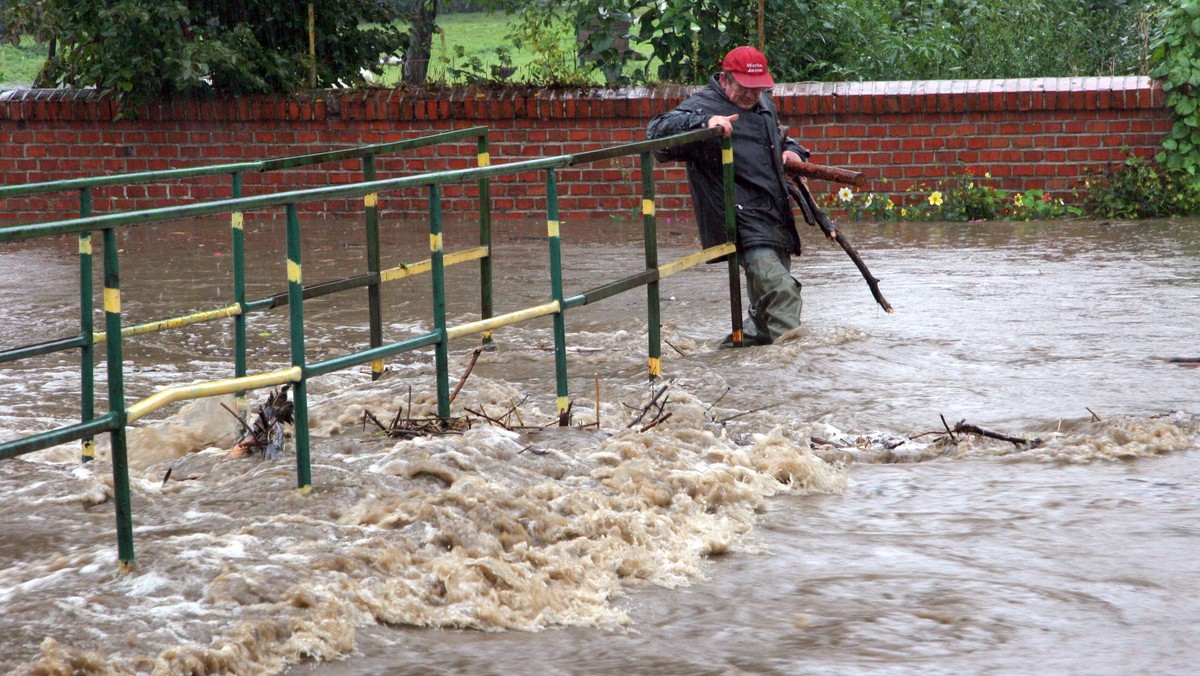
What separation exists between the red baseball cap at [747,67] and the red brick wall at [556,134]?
471cm

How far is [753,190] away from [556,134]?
5.15 metres

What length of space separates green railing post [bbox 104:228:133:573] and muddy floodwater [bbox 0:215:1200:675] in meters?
0.11

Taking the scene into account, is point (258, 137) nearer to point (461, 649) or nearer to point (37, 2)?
point (37, 2)

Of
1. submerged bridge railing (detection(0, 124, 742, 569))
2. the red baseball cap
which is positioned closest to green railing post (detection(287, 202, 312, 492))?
submerged bridge railing (detection(0, 124, 742, 569))

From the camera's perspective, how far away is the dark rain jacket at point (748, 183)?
272 inches

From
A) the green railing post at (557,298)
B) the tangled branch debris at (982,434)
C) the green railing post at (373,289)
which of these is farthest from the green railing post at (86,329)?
the tangled branch debris at (982,434)

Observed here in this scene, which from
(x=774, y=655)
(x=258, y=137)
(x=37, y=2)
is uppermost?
(x=37, y=2)

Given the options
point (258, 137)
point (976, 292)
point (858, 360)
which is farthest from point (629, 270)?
point (258, 137)

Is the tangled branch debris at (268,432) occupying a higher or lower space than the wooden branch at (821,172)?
lower

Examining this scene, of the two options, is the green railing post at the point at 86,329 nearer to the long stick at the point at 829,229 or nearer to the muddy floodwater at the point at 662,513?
the muddy floodwater at the point at 662,513

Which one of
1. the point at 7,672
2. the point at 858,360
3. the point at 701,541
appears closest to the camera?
the point at 7,672

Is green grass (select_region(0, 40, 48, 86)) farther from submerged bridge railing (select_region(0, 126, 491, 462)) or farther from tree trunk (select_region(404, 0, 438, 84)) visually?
submerged bridge railing (select_region(0, 126, 491, 462))

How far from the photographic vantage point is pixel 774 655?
10.9 feet

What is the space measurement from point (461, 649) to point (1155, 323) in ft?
15.7
